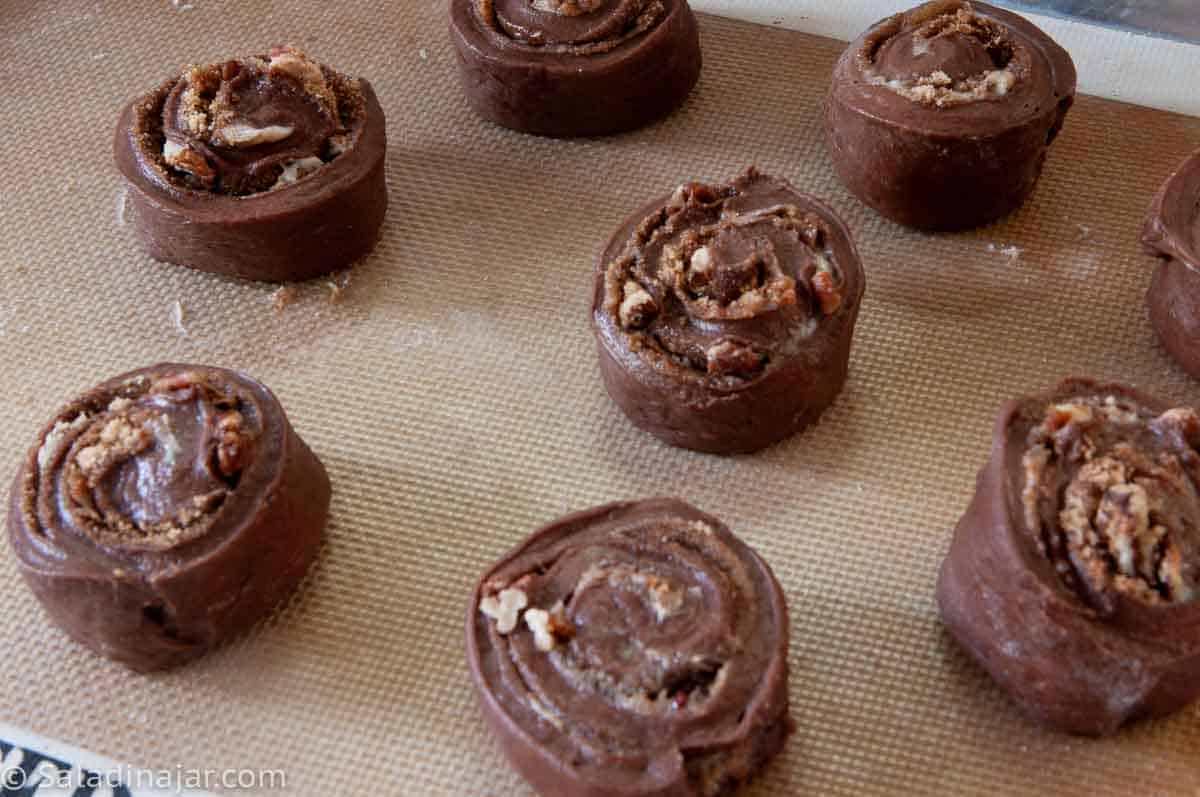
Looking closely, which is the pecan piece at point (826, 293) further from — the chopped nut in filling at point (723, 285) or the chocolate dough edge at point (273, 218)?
the chocolate dough edge at point (273, 218)

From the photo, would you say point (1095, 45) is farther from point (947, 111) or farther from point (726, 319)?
point (726, 319)

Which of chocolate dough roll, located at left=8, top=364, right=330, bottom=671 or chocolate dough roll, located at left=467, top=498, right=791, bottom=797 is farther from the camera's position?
chocolate dough roll, located at left=8, top=364, right=330, bottom=671

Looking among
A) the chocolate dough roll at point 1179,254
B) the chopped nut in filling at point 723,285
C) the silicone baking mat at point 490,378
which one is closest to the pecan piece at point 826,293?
the chopped nut in filling at point 723,285

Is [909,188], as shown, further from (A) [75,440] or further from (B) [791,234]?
(A) [75,440]

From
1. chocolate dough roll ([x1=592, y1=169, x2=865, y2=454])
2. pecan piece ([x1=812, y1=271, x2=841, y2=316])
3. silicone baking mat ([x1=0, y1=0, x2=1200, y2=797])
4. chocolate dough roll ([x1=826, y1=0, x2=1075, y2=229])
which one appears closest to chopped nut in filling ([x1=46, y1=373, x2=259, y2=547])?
silicone baking mat ([x1=0, y1=0, x2=1200, y2=797])

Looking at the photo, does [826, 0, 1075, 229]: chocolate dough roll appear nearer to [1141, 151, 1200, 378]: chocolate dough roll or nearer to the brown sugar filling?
[1141, 151, 1200, 378]: chocolate dough roll

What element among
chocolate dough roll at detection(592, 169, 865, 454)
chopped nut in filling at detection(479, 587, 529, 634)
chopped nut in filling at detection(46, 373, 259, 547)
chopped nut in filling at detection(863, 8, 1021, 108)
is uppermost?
chopped nut in filling at detection(863, 8, 1021, 108)

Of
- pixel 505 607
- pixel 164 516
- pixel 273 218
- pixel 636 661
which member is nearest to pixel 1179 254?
pixel 636 661
